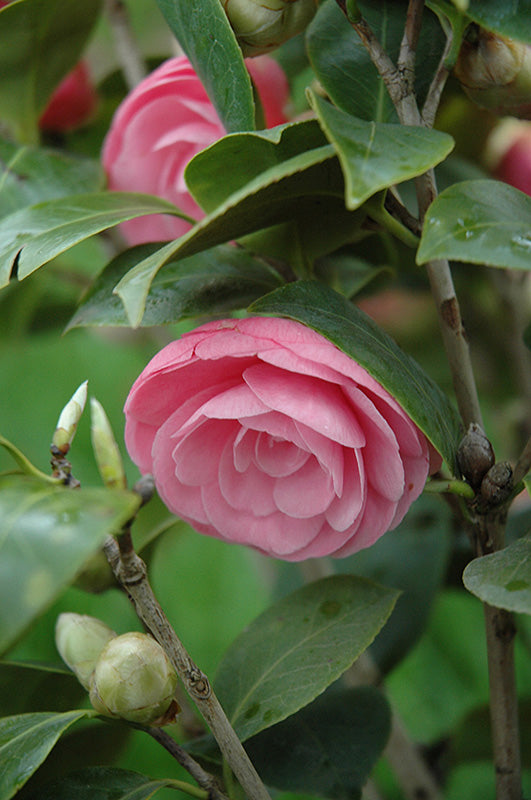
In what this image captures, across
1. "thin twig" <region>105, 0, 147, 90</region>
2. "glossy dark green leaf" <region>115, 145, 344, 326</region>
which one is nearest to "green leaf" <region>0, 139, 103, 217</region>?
"thin twig" <region>105, 0, 147, 90</region>

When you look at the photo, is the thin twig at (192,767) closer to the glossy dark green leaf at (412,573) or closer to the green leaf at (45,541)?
the green leaf at (45,541)

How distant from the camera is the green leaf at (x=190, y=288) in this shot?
1.70ft

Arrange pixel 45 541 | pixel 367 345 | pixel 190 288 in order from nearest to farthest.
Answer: pixel 45 541 → pixel 367 345 → pixel 190 288

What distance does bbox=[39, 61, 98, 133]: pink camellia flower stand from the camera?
83 cm

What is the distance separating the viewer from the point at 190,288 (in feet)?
1.75

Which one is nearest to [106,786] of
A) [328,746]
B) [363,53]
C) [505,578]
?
[328,746]

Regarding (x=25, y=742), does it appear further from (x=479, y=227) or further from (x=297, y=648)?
(x=479, y=227)

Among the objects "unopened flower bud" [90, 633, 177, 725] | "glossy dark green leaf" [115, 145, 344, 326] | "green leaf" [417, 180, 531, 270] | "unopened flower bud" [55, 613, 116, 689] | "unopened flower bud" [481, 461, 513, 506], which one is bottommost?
"unopened flower bud" [481, 461, 513, 506]

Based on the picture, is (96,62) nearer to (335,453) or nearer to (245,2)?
(245,2)

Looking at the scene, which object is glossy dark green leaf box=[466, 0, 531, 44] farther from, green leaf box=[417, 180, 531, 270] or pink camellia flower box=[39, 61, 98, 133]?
pink camellia flower box=[39, 61, 98, 133]

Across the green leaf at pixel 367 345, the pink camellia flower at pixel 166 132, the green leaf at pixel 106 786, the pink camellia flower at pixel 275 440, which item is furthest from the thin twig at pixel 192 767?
the pink camellia flower at pixel 166 132

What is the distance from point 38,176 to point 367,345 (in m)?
0.38

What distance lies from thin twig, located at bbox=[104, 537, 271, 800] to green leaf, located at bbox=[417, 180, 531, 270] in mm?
197

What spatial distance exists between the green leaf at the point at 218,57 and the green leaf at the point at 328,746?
0.41 metres
